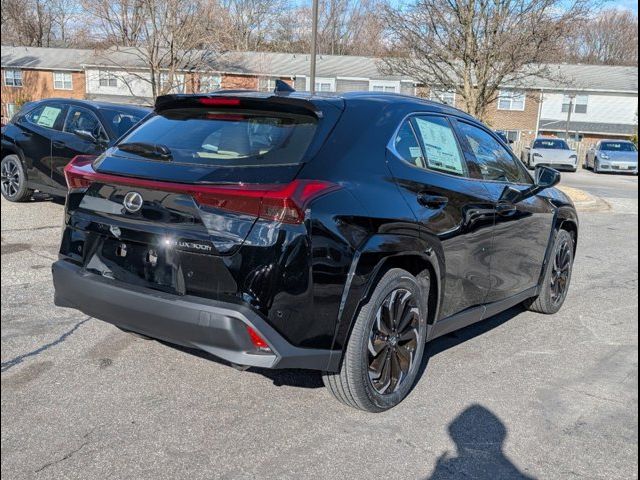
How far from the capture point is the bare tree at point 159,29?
58.4 feet

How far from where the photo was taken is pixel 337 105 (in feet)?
11.0

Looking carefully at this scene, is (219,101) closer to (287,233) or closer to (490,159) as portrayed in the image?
(287,233)

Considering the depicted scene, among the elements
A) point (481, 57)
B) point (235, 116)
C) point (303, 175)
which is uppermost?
point (481, 57)

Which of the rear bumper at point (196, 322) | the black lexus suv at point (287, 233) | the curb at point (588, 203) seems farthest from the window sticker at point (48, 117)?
the curb at point (588, 203)

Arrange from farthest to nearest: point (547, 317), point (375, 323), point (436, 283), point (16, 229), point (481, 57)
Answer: point (481, 57) → point (16, 229) → point (547, 317) → point (436, 283) → point (375, 323)

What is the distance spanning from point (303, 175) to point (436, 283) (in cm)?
128

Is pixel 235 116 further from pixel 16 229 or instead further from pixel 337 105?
pixel 16 229

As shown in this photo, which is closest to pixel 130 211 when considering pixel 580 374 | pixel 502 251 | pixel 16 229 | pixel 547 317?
pixel 502 251

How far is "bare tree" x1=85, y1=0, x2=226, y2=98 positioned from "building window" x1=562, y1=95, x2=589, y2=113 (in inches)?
1147

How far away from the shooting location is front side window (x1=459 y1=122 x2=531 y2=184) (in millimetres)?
4227

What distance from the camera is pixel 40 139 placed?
28.3 feet

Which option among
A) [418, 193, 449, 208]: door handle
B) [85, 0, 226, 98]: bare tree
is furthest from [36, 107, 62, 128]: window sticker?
[85, 0, 226, 98]: bare tree

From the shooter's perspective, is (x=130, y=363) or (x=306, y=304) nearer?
(x=306, y=304)

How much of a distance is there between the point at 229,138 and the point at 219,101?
29cm
